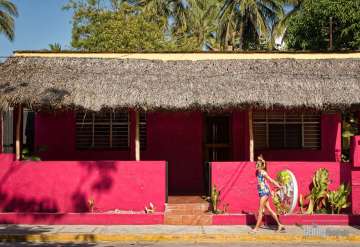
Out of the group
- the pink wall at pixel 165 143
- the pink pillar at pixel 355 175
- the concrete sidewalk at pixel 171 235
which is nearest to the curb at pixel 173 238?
the concrete sidewalk at pixel 171 235

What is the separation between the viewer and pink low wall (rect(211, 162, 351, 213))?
40.6 ft

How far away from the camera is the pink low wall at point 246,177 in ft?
40.6

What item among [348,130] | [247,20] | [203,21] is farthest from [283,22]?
[348,130]

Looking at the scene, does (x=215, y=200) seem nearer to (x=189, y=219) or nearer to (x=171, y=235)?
(x=189, y=219)

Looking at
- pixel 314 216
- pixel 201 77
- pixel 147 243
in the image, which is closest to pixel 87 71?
pixel 201 77

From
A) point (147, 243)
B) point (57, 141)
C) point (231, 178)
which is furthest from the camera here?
point (57, 141)

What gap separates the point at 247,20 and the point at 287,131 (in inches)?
844

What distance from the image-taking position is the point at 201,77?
13055 millimetres

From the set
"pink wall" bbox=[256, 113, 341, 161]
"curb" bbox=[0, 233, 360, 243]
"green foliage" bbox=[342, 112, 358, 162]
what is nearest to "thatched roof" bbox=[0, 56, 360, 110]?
"pink wall" bbox=[256, 113, 341, 161]

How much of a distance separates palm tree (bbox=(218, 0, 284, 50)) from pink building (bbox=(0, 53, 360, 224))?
20116 millimetres

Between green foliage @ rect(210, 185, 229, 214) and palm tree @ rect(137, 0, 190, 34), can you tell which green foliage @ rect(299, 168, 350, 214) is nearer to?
green foliage @ rect(210, 185, 229, 214)

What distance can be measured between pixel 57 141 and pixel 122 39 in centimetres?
1258

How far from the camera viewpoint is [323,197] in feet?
40.1

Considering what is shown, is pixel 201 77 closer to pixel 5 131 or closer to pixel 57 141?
pixel 57 141
